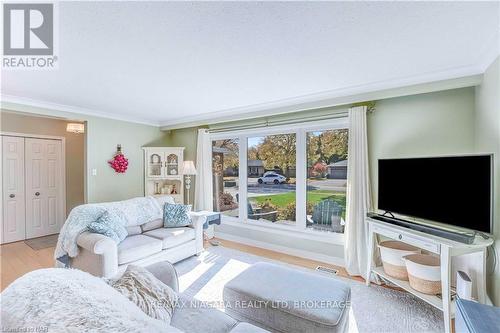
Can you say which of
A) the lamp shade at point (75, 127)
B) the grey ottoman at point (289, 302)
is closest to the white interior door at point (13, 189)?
the lamp shade at point (75, 127)

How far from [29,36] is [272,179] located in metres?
3.25

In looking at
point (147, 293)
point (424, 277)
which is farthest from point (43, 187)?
point (424, 277)

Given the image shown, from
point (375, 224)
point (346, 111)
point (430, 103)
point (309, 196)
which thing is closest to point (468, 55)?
point (430, 103)

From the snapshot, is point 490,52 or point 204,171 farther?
point 204,171

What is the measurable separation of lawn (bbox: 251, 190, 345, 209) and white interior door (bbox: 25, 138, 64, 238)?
4015 mm

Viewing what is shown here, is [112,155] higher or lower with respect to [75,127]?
lower

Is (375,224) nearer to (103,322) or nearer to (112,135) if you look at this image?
(103,322)

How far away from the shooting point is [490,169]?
1867 millimetres

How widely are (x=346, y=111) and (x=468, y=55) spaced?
128 cm

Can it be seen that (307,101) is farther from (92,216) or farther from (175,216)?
(92,216)

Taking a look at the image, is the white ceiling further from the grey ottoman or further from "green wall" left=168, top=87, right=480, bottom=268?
the grey ottoman

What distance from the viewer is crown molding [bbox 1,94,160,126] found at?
3.19 metres

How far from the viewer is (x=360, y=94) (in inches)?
115

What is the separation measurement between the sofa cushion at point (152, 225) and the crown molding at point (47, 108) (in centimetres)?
211
